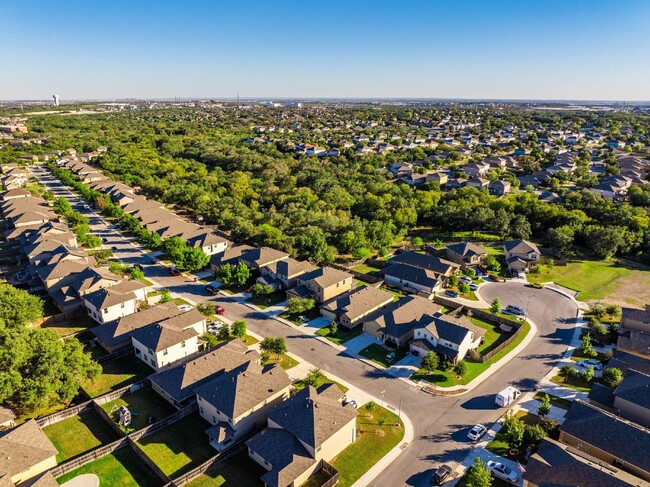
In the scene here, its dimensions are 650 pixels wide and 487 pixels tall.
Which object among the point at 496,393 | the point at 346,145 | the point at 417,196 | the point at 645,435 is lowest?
the point at 496,393

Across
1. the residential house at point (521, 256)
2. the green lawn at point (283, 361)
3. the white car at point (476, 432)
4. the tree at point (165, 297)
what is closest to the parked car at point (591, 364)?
the white car at point (476, 432)

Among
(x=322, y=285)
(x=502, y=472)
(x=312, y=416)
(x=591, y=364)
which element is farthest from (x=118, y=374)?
(x=591, y=364)

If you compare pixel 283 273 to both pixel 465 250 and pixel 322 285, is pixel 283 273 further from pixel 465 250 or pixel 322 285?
pixel 465 250

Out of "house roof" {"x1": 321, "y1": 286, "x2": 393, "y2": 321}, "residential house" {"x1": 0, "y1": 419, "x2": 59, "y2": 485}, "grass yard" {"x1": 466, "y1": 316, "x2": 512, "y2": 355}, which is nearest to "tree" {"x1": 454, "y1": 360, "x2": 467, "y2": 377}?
"grass yard" {"x1": 466, "y1": 316, "x2": 512, "y2": 355}

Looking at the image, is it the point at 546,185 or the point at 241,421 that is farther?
the point at 546,185

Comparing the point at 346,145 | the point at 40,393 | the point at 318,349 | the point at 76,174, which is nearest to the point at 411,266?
the point at 318,349

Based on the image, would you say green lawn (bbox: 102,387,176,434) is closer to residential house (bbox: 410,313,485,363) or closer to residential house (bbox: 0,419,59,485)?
residential house (bbox: 0,419,59,485)

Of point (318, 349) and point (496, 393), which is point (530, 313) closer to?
point (496, 393)
